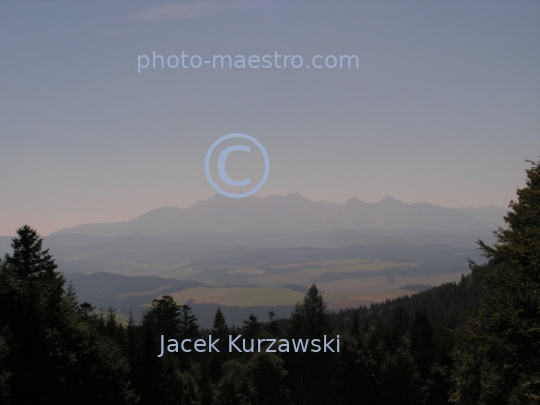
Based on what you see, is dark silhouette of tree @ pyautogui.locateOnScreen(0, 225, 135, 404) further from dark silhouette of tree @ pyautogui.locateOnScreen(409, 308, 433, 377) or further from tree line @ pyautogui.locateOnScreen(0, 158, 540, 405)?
dark silhouette of tree @ pyautogui.locateOnScreen(409, 308, 433, 377)

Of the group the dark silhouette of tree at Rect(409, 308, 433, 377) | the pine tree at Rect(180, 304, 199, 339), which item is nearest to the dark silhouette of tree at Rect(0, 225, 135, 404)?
the pine tree at Rect(180, 304, 199, 339)

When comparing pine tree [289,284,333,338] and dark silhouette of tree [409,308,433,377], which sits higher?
pine tree [289,284,333,338]

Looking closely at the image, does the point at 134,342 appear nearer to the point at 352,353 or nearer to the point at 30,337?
the point at 30,337

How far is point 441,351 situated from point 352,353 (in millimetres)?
13810

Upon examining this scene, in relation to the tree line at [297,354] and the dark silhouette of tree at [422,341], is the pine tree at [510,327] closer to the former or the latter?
the tree line at [297,354]

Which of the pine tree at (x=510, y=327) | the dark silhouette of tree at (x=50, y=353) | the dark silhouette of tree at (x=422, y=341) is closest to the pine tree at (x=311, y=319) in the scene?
the dark silhouette of tree at (x=422, y=341)

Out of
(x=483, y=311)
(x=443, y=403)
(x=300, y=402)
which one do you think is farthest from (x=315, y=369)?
(x=483, y=311)

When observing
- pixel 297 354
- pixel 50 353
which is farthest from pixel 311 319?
pixel 50 353

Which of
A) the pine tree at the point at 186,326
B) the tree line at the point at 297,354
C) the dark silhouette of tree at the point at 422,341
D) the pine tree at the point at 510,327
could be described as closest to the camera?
the pine tree at the point at 510,327

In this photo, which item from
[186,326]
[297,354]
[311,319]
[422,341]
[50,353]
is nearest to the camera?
[50,353]

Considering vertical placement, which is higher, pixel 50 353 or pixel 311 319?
pixel 50 353

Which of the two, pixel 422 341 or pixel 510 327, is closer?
pixel 510 327

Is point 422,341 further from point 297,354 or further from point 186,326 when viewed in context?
point 186,326

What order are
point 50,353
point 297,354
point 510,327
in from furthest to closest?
point 297,354
point 50,353
point 510,327
